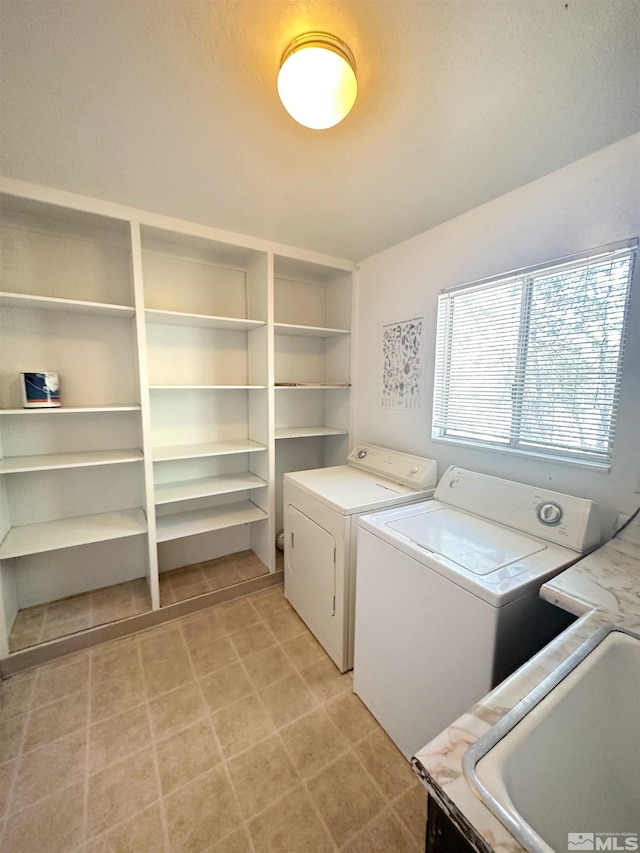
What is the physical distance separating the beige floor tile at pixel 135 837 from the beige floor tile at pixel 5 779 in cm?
39

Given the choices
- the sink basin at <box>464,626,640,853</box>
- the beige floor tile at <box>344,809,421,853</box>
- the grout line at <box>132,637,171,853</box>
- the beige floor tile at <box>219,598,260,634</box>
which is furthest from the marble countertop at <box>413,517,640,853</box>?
the beige floor tile at <box>219,598,260,634</box>

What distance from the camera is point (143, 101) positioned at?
1114mm

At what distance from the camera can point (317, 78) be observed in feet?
3.03

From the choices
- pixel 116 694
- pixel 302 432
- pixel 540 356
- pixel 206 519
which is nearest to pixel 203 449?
pixel 206 519

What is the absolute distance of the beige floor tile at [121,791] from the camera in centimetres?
115

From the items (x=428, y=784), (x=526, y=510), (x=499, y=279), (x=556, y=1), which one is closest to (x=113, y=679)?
(x=428, y=784)

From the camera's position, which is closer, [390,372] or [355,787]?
[355,787]

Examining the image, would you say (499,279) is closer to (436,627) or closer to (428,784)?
(436,627)

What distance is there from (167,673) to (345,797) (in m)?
1.04

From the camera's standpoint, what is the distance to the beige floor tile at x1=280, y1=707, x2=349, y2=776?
52.3 inches

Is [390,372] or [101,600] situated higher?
[390,372]

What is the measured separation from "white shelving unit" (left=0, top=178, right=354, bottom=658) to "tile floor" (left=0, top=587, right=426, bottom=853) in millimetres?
449

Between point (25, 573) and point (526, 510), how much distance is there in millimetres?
2886

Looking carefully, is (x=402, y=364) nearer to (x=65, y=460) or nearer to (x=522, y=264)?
(x=522, y=264)
